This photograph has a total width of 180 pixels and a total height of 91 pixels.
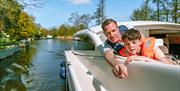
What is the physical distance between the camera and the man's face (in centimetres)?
430

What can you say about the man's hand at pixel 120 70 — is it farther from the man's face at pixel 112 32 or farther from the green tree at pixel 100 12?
the green tree at pixel 100 12

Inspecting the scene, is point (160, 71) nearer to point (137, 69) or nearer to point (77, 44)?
point (137, 69)

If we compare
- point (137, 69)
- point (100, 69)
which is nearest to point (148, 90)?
point (137, 69)

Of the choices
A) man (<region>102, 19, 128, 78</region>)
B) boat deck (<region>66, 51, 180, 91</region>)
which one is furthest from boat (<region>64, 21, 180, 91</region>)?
man (<region>102, 19, 128, 78</region>)

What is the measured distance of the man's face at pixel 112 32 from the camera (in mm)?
4301

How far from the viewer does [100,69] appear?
4.99m

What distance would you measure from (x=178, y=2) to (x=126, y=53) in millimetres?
32819

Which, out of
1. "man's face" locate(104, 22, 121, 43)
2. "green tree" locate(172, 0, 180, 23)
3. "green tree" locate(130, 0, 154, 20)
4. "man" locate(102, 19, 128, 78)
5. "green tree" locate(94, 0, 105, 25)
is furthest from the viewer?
"green tree" locate(94, 0, 105, 25)

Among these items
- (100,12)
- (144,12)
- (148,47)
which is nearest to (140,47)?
(148,47)

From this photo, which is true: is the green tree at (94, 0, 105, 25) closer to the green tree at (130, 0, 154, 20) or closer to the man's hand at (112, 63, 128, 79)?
the green tree at (130, 0, 154, 20)

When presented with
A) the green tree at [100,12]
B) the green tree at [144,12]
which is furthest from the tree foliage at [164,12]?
the green tree at [100,12]

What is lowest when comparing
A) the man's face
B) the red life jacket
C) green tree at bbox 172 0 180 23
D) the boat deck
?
the boat deck

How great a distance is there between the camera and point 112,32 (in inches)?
171

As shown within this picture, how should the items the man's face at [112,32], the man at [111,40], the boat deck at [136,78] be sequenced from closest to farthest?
the boat deck at [136,78], the man at [111,40], the man's face at [112,32]
